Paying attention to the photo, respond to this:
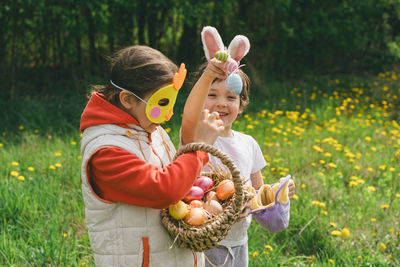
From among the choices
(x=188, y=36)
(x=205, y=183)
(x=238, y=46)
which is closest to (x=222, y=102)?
(x=238, y=46)

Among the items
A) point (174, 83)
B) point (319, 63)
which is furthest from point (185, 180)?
point (319, 63)

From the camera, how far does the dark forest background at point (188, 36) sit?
21.3 feet

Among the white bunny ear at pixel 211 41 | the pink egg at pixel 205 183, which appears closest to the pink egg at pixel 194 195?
the pink egg at pixel 205 183

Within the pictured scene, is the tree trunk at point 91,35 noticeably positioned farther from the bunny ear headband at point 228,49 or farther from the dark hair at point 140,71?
the dark hair at point 140,71

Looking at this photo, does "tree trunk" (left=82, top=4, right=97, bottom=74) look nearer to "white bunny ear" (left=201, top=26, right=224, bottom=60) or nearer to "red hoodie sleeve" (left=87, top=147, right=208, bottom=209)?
"white bunny ear" (left=201, top=26, right=224, bottom=60)

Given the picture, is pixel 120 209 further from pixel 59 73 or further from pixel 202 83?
pixel 59 73

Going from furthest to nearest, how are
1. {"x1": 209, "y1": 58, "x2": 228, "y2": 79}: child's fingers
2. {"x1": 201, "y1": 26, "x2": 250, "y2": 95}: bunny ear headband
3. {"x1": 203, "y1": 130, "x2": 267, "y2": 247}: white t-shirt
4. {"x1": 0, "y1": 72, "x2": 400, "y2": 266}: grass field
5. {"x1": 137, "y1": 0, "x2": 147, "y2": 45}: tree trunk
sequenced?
{"x1": 137, "y1": 0, "x2": 147, "y2": 45}: tree trunk, {"x1": 0, "y1": 72, "x2": 400, "y2": 266}: grass field, {"x1": 203, "y1": 130, "x2": 267, "y2": 247}: white t-shirt, {"x1": 201, "y1": 26, "x2": 250, "y2": 95}: bunny ear headband, {"x1": 209, "y1": 58, "x2": 228, "y2": 79}: child's fingers

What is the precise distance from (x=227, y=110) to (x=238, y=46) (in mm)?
351

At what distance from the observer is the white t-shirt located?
5.97 feet

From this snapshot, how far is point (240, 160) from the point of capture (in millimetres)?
1892

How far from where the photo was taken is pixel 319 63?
866 cm

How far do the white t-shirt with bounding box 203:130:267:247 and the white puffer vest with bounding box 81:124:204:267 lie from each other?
0.48m

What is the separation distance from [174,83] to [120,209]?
50cm

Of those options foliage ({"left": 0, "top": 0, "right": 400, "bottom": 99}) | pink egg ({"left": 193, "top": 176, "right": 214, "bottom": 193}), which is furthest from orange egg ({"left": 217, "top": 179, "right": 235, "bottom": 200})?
foliage ({"left": 0, "top": 0, "right": 400, "bottom": 99})
